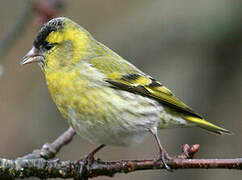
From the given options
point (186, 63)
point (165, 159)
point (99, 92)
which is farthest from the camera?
point (186, 63)

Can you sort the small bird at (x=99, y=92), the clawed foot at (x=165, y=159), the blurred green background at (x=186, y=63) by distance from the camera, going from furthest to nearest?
1. the blurred green background at (x=186, y=63)
2. the small bird at (x=99, y=92)
3. the clawed foot at (x=165, y=159)

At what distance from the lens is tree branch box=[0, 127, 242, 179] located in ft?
12.2

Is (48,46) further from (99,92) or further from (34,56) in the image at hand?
(99,92)

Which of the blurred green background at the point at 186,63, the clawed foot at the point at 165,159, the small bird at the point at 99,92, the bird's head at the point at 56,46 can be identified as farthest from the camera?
the blurred green background at the point at 186,63

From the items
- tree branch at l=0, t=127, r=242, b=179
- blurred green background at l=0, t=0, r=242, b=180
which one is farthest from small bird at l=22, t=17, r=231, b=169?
blurred green background at l=0, t=0, r=242, b=180

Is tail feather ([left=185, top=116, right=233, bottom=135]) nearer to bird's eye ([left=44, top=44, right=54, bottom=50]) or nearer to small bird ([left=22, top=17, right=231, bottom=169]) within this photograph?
small bird ([left=22, top=17, right=231, bottom=169])

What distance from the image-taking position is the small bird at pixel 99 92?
4527 mm

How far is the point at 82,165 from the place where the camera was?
431 centimetres

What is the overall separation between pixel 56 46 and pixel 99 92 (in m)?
0.84

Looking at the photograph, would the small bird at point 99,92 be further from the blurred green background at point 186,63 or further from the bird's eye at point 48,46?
the blurred green background at point 186,63

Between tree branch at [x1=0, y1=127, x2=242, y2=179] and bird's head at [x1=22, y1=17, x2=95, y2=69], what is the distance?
1081mm

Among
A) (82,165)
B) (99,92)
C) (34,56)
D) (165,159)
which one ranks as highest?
(34,56)

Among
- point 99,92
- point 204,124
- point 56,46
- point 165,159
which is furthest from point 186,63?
point 165,159

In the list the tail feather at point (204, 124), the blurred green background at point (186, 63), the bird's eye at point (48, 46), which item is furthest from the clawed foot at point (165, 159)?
the blurred green background at point (186, 63)
